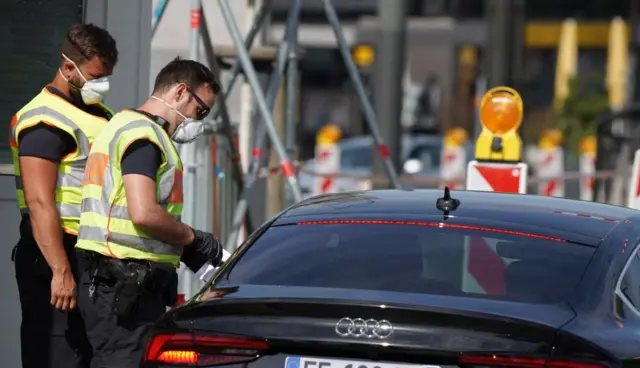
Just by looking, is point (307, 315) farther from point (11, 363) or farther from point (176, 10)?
point (176, 10)

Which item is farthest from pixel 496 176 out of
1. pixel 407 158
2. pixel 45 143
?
pixel 407 158

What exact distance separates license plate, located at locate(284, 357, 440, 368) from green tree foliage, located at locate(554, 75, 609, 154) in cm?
3087

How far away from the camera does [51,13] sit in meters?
7.88

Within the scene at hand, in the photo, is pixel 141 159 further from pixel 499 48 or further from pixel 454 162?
pixel 454 162

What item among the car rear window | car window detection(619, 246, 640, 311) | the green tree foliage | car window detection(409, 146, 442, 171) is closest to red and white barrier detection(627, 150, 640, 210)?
car window detection(619, 246, 640, 311)

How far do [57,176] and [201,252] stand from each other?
0.61 metres

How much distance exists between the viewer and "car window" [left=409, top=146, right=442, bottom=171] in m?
31.8

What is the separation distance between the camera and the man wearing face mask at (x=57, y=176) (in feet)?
19.0

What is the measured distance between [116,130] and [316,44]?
4166 cm

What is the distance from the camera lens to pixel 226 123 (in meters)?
9.99

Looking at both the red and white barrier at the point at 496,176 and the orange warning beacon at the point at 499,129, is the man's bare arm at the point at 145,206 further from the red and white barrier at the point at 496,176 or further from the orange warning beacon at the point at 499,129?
the orange warning beacon at the point at 499,129

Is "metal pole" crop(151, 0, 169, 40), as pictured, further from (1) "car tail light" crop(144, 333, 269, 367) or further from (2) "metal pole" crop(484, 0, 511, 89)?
(2) "metal pole" crop(484, 0, 511, 89)

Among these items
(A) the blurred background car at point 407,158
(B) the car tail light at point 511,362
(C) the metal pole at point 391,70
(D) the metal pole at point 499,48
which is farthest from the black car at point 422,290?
(A) the blurred background car at point 407,158

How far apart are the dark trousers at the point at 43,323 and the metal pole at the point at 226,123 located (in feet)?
11.5
